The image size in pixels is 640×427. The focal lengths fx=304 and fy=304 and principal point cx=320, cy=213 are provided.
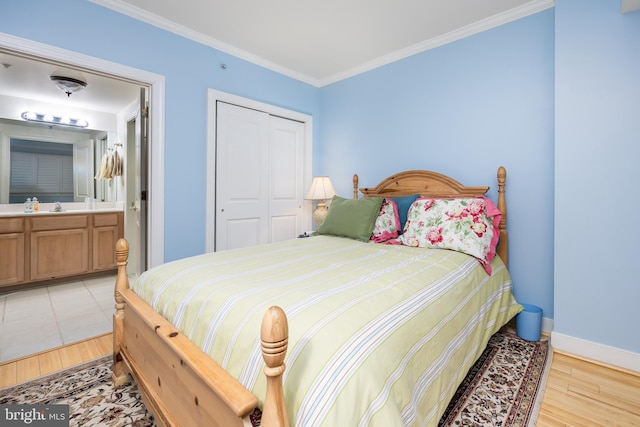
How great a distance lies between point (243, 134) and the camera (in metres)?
3.30

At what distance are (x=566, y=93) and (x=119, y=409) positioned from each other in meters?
3.39

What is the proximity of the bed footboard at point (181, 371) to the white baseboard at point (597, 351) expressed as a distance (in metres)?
2.28

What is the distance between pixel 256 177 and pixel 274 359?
2.86m

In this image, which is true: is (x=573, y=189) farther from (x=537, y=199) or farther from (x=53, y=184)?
(x=53, y=184)

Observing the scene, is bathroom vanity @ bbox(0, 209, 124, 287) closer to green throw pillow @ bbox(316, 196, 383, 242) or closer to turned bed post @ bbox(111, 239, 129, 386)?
turned bed post @ bbox(111, 239, 129, 386)

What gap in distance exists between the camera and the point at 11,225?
11.2 feet

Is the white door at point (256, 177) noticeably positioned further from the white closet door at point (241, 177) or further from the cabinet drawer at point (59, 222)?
the cabinet drawer at point (59, 222)

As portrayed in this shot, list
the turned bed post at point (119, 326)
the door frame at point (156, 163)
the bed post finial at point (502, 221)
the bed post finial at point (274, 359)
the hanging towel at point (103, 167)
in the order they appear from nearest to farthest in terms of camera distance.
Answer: the bed post finial at point (274, 359)
the turned bed post at point (119, 326)
the bed post finial at point (502, 221)
the door frame at point (156, 163)
the hanging towel at point (103, 167)

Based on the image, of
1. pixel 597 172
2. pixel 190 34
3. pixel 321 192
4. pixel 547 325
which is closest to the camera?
pixel 597 172

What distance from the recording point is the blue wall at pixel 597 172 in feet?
6.32

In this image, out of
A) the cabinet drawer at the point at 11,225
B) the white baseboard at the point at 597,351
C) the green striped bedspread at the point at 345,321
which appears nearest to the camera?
the green striped bedspread at the point at 345,321

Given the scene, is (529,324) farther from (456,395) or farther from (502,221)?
(456,395)

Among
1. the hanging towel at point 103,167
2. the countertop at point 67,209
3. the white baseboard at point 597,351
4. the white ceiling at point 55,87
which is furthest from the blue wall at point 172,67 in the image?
the white baseboard at point 597,351

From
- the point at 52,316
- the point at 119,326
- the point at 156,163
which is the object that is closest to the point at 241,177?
the point at 156,163
